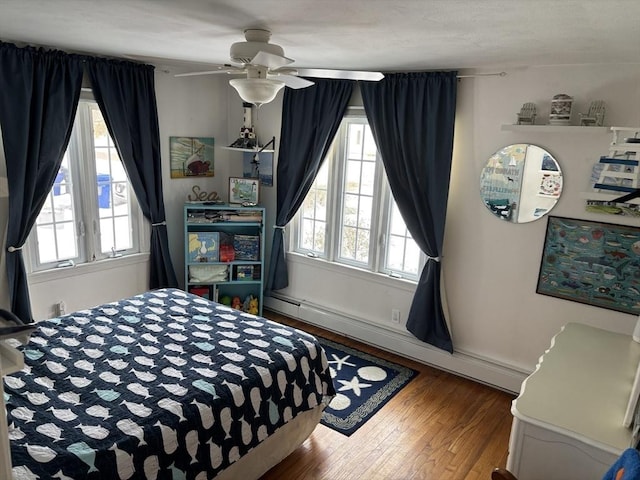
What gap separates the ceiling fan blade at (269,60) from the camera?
78.7 inches

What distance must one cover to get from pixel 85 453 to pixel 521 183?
3088 mm

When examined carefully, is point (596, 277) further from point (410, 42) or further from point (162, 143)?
point (162, 143)

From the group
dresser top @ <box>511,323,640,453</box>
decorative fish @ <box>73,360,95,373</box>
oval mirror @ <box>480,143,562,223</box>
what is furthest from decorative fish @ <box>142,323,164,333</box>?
oval mirror @ <box>480,143,562,223</box>

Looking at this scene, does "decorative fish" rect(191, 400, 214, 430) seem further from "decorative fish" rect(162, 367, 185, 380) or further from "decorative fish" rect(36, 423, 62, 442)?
"decorative fish" rect(36, 423, 62, 442)

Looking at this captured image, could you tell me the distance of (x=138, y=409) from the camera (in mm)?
2047

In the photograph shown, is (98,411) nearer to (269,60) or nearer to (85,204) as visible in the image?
(269,60)

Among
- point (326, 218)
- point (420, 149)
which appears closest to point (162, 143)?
point (326, 218)

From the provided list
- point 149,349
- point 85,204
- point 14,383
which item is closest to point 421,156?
point 149,349

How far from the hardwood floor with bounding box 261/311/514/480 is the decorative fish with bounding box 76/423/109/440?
1.07 m

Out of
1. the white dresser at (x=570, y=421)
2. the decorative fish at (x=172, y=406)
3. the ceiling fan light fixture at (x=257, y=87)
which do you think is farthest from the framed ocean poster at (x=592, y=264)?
the decorative fish at (x=172, y=406)

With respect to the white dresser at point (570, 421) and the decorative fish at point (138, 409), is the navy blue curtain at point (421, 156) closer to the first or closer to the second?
the white dresser at point (570, 421)

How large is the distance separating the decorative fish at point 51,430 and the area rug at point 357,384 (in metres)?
1.71

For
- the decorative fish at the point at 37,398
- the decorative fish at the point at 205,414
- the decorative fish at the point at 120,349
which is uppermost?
the decorative fish at the point at 120,349

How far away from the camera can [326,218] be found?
14.6 feet
